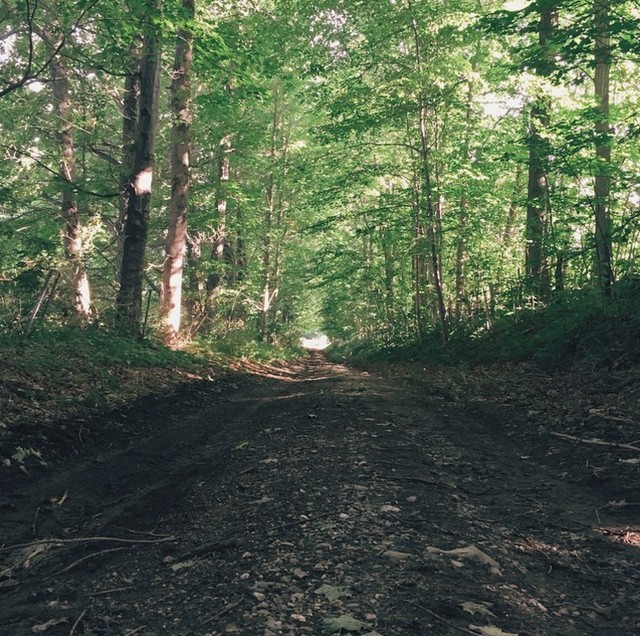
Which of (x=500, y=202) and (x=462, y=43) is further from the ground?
(x=462, y=43)

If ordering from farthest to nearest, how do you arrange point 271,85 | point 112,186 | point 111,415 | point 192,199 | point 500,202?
point 271,85 < point 112,186 < point 192,199 < point 500,202 < point 111,415

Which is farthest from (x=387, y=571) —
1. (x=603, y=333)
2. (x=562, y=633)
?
(x=603, y=333)

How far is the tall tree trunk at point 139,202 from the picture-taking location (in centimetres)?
1162

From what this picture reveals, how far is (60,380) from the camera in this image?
7012 millimetres

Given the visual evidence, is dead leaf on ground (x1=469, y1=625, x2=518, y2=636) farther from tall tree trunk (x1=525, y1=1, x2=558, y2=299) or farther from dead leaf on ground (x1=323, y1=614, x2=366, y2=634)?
tall tree trunk (x1=525, y1=1, x2=558, y2=299)

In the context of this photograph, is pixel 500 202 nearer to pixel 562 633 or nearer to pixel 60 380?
pixel 60 380

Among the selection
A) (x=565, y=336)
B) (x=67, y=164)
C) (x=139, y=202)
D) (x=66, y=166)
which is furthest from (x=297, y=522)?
(x=67, y=164)

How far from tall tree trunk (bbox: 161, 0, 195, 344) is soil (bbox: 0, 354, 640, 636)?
8.18m

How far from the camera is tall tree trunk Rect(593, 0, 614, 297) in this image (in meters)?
7.33

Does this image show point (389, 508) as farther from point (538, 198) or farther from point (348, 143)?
point (348, 143)

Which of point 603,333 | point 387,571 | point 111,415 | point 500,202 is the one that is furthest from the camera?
point 500,202

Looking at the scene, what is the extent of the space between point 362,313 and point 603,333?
25.3 metres

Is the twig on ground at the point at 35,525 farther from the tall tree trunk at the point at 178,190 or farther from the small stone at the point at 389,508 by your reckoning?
the tall tree trunk at the point at 178,190

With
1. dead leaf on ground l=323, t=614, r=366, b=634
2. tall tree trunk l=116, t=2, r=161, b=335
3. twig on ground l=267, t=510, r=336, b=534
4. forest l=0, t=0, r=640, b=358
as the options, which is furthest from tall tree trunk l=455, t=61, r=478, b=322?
dead leaf on ground l=323, t=614, r=366, b=634
